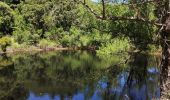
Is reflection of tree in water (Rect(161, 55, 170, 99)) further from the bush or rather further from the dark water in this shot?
the bush

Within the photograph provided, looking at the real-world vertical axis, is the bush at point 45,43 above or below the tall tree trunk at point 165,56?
below

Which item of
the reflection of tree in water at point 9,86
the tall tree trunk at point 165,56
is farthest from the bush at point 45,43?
the tall tree trunk at point 165,56

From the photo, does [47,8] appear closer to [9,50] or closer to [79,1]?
[9,50]

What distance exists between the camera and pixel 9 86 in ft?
94.6

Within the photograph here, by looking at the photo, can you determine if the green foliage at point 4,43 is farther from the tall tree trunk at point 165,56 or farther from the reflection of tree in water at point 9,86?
the tall tree trunk at point 165,56

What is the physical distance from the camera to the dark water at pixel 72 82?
24219mm

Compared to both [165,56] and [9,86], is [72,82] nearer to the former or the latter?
[9,86]

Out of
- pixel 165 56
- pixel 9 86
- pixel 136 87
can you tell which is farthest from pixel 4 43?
pixel 165 56

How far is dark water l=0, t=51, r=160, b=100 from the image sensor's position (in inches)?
953

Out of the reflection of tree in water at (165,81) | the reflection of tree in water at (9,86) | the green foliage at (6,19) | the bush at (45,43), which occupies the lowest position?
the reflection of tree in water at (9,86)

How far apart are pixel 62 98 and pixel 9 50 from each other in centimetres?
3234

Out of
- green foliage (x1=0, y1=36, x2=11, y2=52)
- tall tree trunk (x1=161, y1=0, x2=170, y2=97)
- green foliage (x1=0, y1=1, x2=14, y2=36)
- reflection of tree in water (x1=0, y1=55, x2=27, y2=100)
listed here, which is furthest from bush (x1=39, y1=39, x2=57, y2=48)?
tall tree trunk (x1=161, y1=0, x2=170, y2=97)

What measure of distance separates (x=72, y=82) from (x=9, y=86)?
5214 mm

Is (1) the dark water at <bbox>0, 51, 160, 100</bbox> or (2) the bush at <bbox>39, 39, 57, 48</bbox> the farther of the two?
(2) the bush at <bbox>39, 39, 57, 48</bbox>
